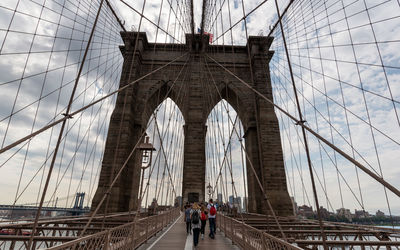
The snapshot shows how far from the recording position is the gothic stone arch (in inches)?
661

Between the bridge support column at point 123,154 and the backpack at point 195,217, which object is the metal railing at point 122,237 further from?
the bridge support column at point 123,154

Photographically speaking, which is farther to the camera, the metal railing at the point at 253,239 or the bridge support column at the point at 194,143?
the bridge support column at the point at 194,143

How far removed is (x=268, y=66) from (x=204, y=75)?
657 cm

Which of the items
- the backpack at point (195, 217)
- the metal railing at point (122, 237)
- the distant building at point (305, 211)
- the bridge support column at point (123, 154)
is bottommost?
the distant building at point (305, 211)

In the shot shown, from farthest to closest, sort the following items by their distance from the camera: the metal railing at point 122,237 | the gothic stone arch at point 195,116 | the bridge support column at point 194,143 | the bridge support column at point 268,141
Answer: the bridge support column at point 194,143 → the gothic stone arch at point 195,116 → the bridge support column at point 268,141 → the metal railing at point 122,237

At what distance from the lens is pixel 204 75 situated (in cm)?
2105

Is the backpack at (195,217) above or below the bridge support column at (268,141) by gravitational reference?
below

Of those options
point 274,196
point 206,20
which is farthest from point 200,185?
point 206,20

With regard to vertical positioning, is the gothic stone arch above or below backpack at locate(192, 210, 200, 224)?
above

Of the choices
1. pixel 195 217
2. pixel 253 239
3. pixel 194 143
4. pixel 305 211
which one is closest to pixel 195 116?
pixel 194 143

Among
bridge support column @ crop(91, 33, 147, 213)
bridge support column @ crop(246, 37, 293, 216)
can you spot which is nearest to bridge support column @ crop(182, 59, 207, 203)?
bridge support column @ crop(91, 33, 147, 213)

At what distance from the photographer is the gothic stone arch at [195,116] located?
1678 cm

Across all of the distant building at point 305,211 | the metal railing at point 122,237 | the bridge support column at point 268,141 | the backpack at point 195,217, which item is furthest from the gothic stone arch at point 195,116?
the backpack at point 195,217

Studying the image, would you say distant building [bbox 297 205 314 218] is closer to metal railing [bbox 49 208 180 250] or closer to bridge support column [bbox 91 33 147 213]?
bridge support column [bbox 91 33 147 213]
